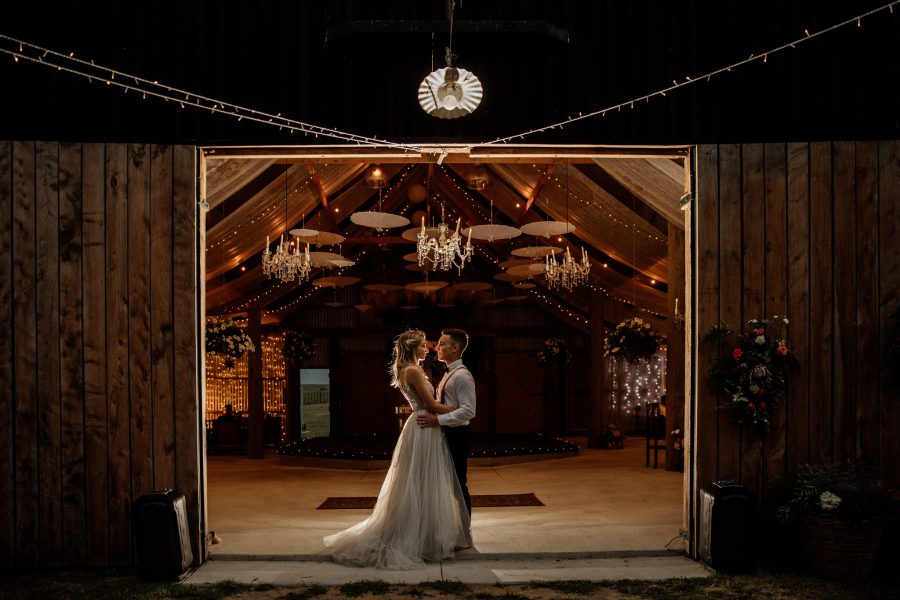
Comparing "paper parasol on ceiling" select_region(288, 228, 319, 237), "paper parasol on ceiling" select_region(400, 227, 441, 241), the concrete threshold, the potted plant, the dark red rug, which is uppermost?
"paper parasol on ceiling" select_region(400, 227, 441, 241)

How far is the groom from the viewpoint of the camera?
521cm

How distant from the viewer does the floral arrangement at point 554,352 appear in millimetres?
13773

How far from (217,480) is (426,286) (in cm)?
399

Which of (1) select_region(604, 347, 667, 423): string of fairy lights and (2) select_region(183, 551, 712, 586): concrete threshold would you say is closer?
(2) select_region(183, 551, 712, 586): concrete threshold

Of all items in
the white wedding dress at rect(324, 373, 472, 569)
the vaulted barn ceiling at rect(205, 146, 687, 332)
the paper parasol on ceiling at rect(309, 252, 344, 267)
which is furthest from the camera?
the paper parasol on ceiling at rect(309, 252, 344, 267)

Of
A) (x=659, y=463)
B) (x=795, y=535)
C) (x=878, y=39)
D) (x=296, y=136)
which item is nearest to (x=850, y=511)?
(x=795, y=535)

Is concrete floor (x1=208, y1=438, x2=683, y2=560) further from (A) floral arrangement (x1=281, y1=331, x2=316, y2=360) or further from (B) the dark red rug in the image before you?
(A) floral arrangement (x1=281, y1=331, x2=316, y2=360)

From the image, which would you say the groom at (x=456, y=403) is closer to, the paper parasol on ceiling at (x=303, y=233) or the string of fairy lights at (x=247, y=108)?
the string of fairy lights at (x=247, y=108)

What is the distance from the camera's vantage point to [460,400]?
527cm

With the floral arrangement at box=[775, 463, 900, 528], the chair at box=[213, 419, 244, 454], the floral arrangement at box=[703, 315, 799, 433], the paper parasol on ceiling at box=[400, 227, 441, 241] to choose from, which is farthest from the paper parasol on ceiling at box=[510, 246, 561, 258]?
the chair at box=[213, 419, 244, 454]

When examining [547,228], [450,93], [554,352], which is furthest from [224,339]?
[554,352]

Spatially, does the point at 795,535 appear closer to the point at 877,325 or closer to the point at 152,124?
the point at 877,325

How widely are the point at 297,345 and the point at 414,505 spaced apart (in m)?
8.50

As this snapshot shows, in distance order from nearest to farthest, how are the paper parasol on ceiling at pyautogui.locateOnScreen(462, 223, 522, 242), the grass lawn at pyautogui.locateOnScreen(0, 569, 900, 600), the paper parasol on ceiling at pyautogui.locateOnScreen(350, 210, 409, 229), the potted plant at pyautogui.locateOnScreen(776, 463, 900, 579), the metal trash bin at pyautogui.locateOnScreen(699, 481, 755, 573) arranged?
the grass lawn at pyautogui.locateOnScreen(0, 569, 900, 600), the potted plant at pyautogui.locateOnScreen(776, 463, 900, 579), the metal trash bin at pyautogui.locateOnScreen(699, 481, 755, 573), the paper parasol on ceiling at pyautogui.locateOnScreen(350, 210, 409, 229), the paper parasol on ceiling at pyautogui.locateOnScreen(462, 223, 522, 242)
